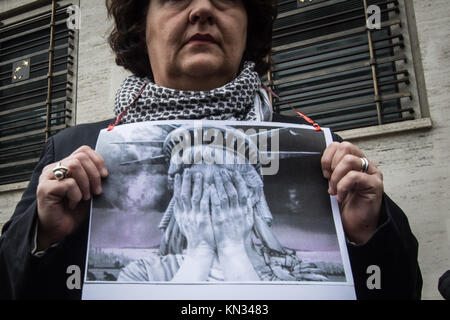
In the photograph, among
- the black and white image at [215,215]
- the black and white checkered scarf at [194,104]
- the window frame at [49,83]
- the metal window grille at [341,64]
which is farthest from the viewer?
the window frame at [49,83]

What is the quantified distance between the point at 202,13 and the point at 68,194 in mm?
546

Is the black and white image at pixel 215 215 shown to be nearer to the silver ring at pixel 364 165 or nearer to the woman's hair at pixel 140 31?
the silver ring at pixel 364 165

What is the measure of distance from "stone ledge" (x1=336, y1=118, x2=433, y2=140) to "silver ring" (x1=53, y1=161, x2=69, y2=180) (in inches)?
138

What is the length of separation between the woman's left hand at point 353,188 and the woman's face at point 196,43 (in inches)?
14.3

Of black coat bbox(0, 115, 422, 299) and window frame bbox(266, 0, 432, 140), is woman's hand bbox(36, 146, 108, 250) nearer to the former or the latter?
black coat bbox(0, 115, 422, 299)

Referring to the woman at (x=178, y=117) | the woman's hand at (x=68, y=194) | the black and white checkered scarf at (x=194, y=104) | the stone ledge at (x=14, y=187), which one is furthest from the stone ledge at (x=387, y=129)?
the stone ledge at (x=14, y=187)

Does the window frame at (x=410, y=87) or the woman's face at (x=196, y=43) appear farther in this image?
the window frame at (x=410, y=87)

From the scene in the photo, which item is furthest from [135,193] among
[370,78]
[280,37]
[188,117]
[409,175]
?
[280,37]

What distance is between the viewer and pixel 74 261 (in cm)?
77

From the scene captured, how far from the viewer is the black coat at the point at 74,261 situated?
2.39 ft

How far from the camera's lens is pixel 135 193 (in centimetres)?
76

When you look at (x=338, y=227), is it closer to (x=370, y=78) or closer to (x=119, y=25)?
(x=119, y=25)

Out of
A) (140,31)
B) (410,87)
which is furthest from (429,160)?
(140,31)

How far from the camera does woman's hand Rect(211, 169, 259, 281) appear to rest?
2.26 ft
